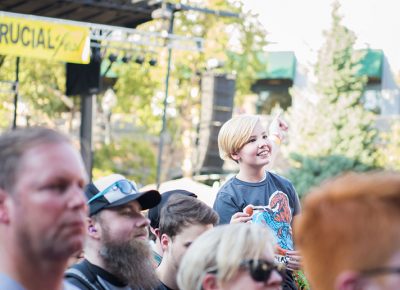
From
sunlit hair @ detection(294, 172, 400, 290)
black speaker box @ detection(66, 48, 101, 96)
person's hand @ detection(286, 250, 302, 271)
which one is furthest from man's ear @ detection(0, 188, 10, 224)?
black speaker box @ detection(66, 48, 101, 96)

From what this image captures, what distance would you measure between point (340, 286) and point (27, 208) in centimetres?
82

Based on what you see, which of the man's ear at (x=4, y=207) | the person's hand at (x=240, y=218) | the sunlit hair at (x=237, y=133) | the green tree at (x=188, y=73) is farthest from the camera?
the green tree at (x=188, y=73)

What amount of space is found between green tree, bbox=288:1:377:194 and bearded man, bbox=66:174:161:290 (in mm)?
20918

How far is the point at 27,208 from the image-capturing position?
7.07ft

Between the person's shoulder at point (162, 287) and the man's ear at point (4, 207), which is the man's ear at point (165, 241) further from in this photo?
the man's ear at point (4, 207)

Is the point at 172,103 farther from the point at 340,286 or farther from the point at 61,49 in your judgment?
the point at 340,286

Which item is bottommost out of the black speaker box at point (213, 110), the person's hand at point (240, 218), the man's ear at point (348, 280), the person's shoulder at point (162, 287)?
the black speaker box at point (213, 110)

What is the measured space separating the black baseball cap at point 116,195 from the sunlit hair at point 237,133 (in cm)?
140

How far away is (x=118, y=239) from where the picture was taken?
11.8ft

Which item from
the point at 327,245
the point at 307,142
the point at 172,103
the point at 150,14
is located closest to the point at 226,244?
the point at 327,245

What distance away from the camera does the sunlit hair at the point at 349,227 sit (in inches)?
76.6

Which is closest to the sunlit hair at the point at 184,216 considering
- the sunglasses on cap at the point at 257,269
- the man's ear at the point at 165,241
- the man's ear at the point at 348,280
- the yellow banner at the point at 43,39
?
the man's ear at the point at 165,241

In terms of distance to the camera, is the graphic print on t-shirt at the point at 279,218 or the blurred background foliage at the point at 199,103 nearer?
the graphic print on t-shirt at the point at 279,218

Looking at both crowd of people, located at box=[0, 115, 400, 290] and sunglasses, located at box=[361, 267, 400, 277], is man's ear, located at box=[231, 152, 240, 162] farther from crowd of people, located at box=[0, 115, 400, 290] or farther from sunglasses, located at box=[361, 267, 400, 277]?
sunglasses, located at box=[361, 267, 400, 277]
